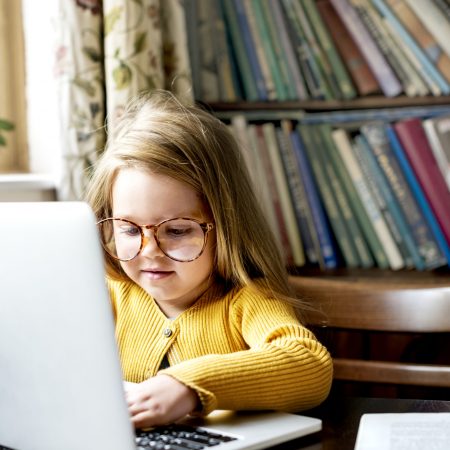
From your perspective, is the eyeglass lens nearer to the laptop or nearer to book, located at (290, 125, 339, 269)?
the laptop

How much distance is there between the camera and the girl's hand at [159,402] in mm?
778

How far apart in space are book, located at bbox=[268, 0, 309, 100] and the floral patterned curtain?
0.44 metres

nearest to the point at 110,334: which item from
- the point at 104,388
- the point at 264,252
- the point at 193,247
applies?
the point at 104,388

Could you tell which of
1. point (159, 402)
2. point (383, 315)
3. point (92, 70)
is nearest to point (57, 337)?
point (159, 402)

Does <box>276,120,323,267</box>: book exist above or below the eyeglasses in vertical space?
above

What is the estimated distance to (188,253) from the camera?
1021 millimetres

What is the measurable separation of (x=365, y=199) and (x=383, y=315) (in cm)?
84

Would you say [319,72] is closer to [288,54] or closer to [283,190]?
[288,54]

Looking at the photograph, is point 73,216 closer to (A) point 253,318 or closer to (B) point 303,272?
(A) point 253,318

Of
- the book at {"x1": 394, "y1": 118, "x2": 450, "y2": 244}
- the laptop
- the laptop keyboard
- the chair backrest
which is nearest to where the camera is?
the laptop

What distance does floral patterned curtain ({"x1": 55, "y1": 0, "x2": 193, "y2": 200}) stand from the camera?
1669 mm

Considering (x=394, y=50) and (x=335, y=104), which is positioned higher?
(x=394, y=50)

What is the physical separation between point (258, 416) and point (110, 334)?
0.93ft

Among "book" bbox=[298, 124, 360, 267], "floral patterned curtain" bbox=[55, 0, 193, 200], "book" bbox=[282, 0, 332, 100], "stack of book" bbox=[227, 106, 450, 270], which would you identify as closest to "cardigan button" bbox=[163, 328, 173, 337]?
"floral patterned curtain" bbox=[55, 0, 193, 200]
